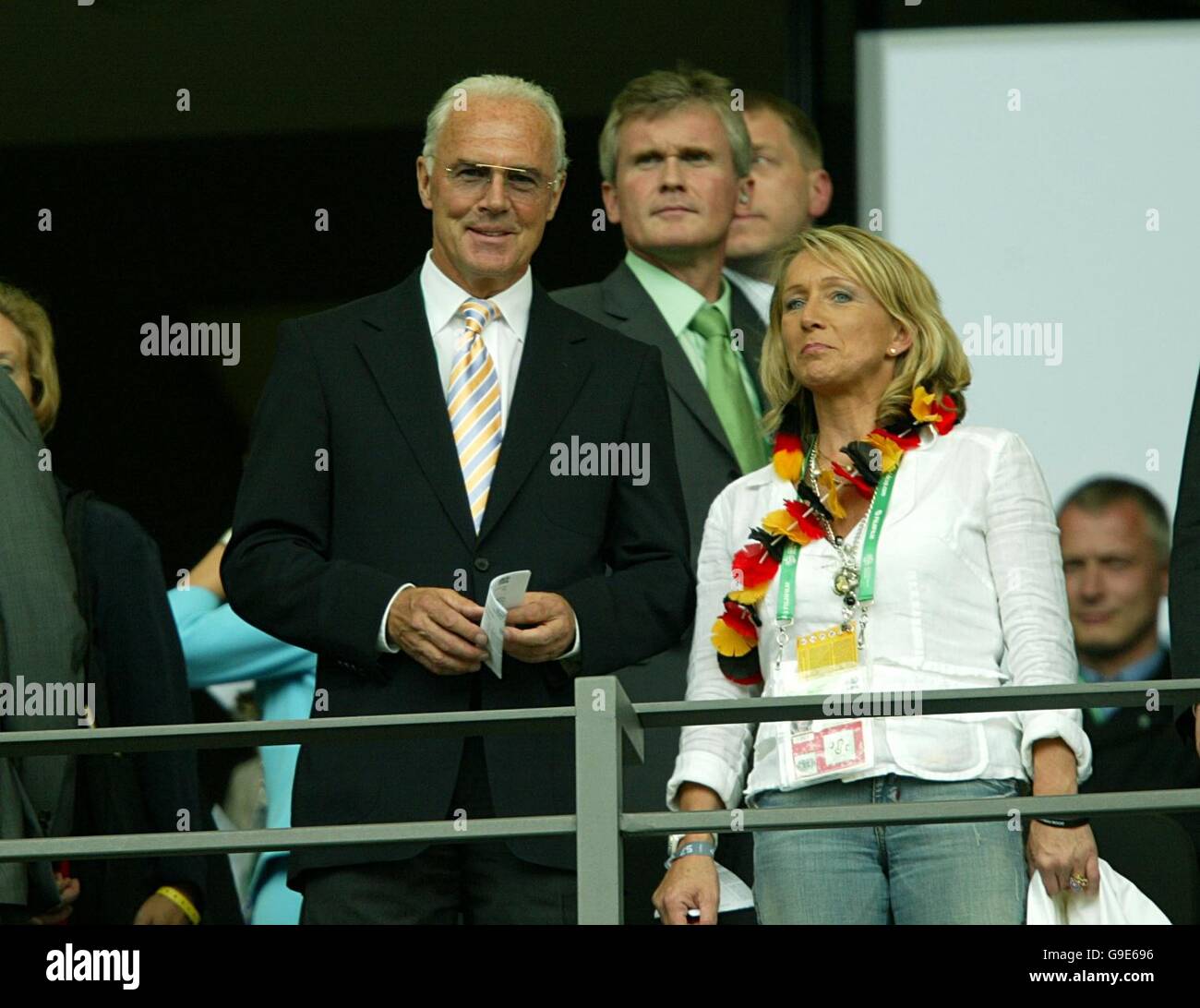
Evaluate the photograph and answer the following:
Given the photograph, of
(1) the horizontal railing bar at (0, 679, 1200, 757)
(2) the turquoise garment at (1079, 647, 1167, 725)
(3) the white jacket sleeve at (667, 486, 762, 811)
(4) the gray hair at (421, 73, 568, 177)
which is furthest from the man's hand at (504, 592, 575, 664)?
(2) the turquoise garment at (1079, 647, 1167, 725)

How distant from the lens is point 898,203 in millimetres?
6910

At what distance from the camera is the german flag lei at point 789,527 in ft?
15.6

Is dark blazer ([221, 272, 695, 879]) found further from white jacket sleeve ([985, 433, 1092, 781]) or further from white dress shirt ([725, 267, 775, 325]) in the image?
white dress shirt ([725, 267, 775, 325])

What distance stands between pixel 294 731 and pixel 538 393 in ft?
3.67

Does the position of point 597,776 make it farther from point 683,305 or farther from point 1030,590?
point 683,305

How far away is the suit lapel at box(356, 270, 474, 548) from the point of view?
16.7 feet

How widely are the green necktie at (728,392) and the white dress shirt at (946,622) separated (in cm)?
133

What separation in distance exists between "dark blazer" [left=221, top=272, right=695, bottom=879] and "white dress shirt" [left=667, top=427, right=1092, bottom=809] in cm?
26

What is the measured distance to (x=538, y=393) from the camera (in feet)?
17.1

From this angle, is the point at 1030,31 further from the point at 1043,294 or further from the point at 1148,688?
the point at 1148,688

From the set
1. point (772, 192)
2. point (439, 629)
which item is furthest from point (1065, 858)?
point (772, 192)

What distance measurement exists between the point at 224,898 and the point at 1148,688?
9.27ft

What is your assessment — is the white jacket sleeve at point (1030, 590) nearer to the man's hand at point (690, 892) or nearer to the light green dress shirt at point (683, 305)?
the man's hand at point (690, 892)
